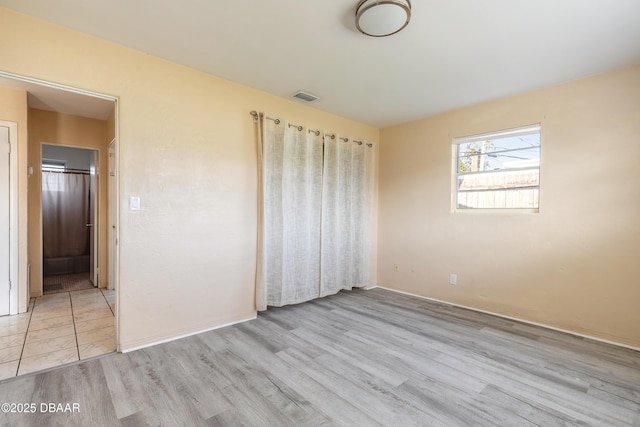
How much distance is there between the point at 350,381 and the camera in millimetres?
2115

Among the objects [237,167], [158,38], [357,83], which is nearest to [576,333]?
[357,83]

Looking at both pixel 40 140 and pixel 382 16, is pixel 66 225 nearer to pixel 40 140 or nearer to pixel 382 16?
pixel 40 140

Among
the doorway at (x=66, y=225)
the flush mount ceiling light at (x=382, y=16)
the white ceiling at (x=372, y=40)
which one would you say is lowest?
the doorway at (x=66, y=225)

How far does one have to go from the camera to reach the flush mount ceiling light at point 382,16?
1.87 m

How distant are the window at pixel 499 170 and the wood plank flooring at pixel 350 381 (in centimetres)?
149

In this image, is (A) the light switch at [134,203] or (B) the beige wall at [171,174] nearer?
(B) the beige wall at [171,174]

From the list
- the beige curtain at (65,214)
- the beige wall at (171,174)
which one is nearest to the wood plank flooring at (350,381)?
the beige wall at (171,174)

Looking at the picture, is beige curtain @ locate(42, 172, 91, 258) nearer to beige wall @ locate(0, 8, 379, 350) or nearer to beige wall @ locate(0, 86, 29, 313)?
beige wall @ locate(0, 86, 29, 313)

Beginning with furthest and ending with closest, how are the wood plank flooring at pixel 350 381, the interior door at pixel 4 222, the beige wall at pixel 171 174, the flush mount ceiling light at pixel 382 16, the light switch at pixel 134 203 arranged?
1. the interior door at pixel 4 222
2. the light switch at pixel 134 203
3. the beige wall at pixel 171 174
4. the flush mount ceiling light at pixel 382 16
5. the wood plank flooring at pixel 350 381

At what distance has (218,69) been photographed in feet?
9.34

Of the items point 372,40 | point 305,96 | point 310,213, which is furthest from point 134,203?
point 372,40

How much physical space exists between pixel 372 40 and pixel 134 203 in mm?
2393

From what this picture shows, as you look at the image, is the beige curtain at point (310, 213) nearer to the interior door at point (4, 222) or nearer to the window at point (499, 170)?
the window at point (499, 170)

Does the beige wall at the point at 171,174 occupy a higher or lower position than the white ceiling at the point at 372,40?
lower
